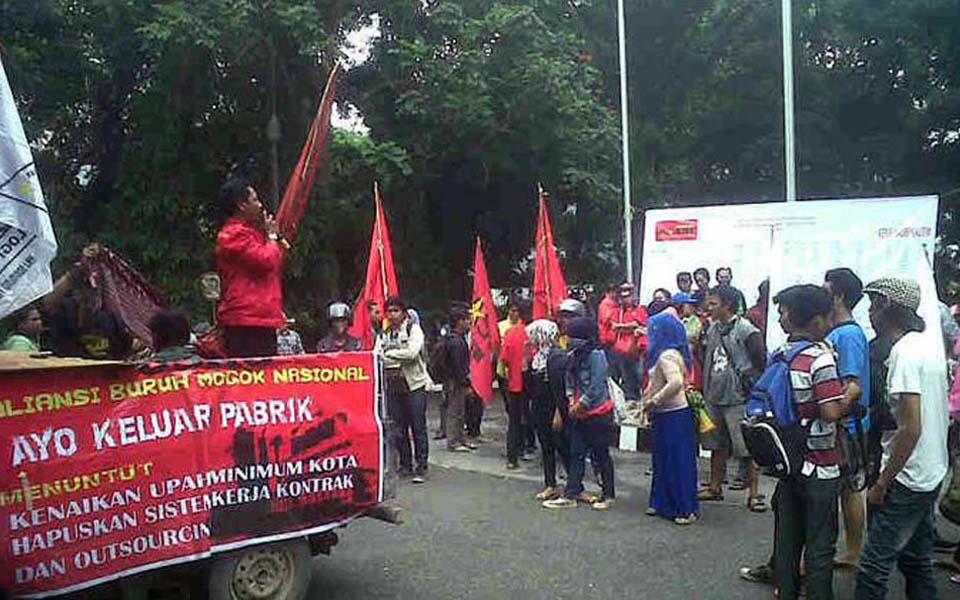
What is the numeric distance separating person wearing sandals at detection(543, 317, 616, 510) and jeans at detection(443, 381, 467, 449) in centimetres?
336

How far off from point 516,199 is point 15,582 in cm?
1645

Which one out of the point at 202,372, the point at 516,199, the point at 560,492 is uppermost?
the point at 516,199

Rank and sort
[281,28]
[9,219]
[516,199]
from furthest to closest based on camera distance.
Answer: [516,199] < [281,28] < [9,219]

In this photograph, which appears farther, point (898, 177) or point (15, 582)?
point (898, 177)

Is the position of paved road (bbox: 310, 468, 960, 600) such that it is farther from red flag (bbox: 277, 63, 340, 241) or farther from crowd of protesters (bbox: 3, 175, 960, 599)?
red flag (bbox: 277, 63, 340, 241)

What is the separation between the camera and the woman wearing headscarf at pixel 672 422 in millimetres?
7414

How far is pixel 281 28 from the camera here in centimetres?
1500

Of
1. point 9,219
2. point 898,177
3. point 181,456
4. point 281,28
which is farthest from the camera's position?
point 898,177

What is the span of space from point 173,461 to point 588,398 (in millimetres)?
3951

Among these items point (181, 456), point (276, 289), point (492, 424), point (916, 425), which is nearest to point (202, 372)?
point (181, 456)

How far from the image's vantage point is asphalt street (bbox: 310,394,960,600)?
19.0 feet

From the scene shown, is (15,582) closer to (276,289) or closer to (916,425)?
(276,289)

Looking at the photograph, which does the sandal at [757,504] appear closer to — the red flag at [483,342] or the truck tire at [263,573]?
the red flag at [483,342]

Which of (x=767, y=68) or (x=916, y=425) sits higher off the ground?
(x=767, y=68)
